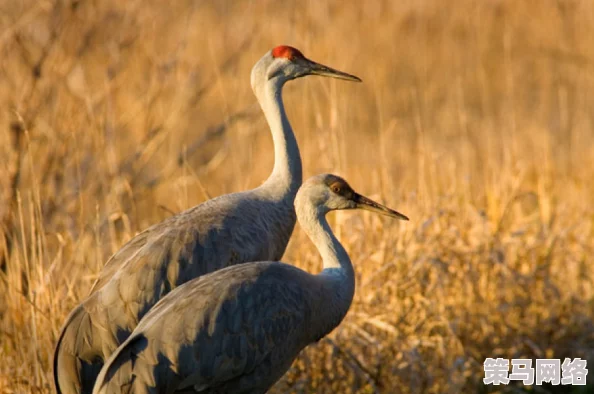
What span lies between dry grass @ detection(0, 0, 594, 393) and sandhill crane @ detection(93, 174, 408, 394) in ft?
2.62

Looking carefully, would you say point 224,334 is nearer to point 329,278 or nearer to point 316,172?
point 329,278

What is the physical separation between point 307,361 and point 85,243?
156cm

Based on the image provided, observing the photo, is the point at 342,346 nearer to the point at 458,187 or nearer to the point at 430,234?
the point at 430,234

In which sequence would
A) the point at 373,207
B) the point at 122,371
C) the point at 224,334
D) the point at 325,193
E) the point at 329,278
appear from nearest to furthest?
the point at 122,371, the point at 224,334, the point at 329,278, the point at 325,193, the point at 373,207

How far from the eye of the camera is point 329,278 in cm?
469

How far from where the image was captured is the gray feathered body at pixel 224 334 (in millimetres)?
4152

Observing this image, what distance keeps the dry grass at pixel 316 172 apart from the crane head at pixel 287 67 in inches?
19.2

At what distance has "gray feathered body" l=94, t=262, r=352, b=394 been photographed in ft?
13.6

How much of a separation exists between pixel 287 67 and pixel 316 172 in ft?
3.89

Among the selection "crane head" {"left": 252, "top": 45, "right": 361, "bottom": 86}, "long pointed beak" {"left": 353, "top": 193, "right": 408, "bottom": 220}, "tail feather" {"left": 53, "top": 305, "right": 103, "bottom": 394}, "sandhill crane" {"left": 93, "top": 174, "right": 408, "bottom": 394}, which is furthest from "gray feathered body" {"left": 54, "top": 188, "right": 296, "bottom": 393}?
"crane head" {"left": 252, "top": 45, "right": 361, "bottom": 86}

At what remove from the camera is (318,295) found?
180 inches

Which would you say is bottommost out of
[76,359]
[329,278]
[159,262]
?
[76,359]

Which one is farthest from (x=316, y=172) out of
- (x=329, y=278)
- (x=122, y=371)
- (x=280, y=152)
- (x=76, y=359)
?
(x=122, y=371)

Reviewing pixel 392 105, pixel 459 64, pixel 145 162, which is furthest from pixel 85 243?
pixel 459 64
